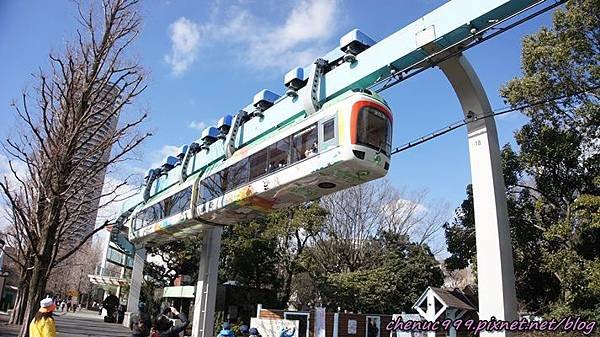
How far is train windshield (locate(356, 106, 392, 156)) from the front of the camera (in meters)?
9.21

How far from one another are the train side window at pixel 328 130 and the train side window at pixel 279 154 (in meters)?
1.36

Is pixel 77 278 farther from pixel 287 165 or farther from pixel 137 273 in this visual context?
pixel 287 165

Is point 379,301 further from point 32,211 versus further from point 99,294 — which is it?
point 99,294

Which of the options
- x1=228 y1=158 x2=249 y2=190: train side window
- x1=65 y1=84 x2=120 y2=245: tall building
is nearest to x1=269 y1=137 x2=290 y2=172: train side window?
x1=228 y1=158 x2=249 y2=190: train side window

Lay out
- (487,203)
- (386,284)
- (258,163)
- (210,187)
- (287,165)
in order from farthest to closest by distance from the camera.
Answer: (386,284) → (210,187) → (258,163) → (287,165) → (487,203)

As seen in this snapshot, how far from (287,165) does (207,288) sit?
816 cm

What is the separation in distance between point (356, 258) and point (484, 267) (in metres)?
22.0

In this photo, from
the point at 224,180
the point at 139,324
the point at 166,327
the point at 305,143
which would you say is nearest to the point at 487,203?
the point at 305,143

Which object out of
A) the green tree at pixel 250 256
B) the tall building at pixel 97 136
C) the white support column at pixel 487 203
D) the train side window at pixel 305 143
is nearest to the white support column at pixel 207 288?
the tall building at pixel 97 136

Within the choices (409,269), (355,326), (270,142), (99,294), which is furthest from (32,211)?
(99,294)

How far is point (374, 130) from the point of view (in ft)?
31.1

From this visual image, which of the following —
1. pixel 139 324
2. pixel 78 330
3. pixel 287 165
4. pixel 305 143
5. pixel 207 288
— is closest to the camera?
pixel 139 324

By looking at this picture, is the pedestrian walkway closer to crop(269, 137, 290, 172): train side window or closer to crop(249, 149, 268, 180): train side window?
crop(249, 149, 268, 180): train side window

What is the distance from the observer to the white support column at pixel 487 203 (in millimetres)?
8734
